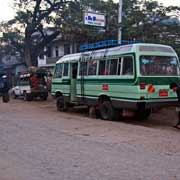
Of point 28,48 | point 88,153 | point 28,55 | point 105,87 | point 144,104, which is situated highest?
point 28,48

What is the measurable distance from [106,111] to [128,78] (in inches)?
80.6

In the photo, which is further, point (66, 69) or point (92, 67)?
point (66, 69)

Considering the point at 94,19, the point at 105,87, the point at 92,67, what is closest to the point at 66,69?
the point at 92,67

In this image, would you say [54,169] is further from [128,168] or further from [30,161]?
[128,168]

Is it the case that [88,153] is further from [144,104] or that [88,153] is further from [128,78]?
[128,78]

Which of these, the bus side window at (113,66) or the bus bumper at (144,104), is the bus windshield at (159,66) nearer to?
the bus bumper at (144,104)

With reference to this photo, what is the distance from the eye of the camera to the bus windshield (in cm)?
1145

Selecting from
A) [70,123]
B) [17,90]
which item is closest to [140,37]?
[70,123]

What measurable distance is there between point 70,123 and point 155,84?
3312mm

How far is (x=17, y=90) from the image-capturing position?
1051 inches

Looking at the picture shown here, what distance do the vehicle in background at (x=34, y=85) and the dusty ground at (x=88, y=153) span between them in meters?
13.2

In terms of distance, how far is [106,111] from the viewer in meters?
13.0

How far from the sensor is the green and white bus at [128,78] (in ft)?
37.3

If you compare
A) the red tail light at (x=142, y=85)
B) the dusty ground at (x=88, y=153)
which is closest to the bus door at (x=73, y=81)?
the dusty ground at (x=88, y=153)
